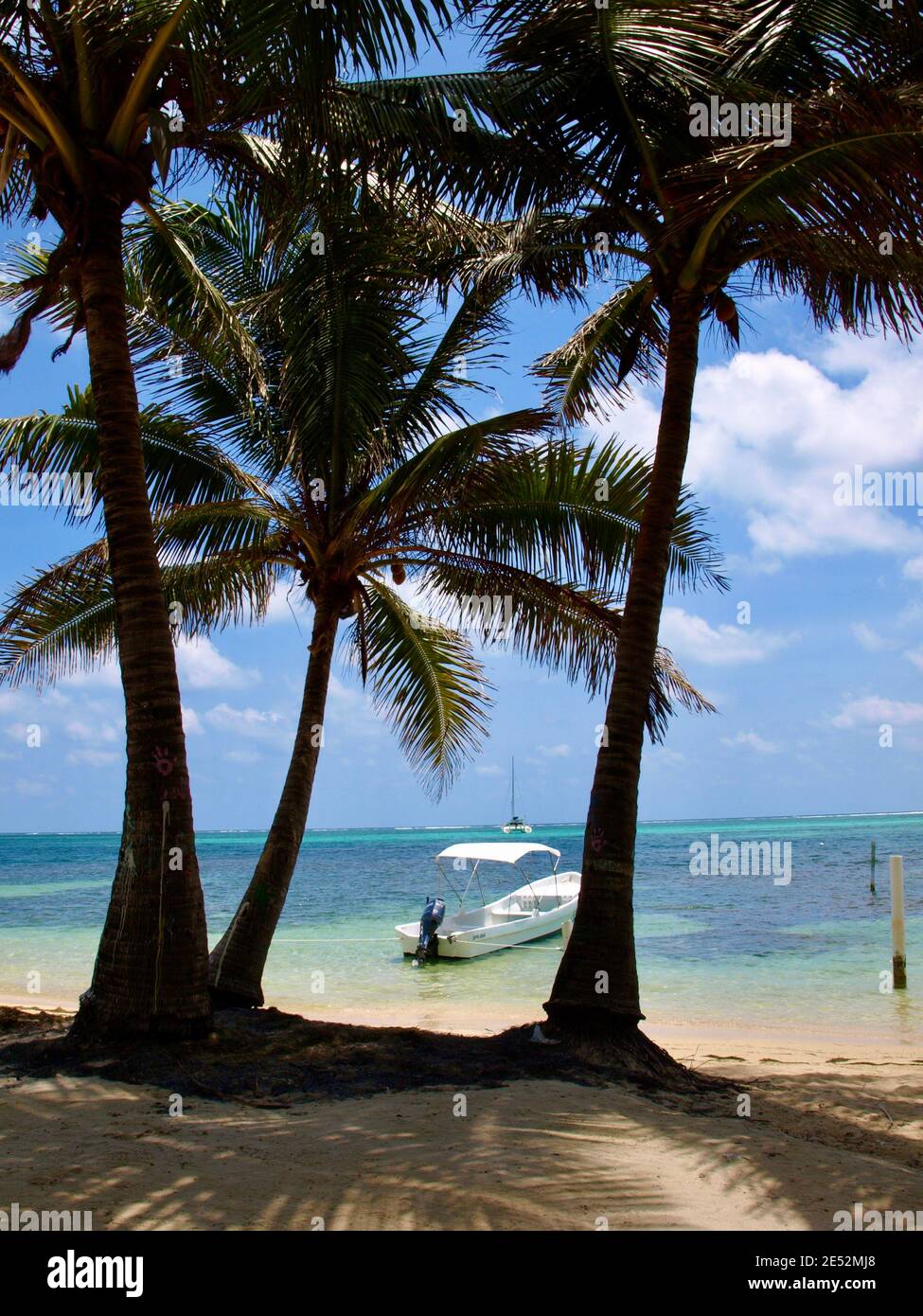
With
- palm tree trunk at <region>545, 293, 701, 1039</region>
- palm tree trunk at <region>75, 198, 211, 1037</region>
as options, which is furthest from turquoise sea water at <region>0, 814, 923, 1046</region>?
palm tree trunk at <region>75, 198, 211, 1037</region>

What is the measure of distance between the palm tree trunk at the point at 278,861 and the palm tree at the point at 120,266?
7.53 ft

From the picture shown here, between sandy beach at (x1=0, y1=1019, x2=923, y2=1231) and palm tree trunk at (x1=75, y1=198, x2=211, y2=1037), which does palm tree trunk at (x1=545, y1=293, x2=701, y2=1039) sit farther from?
palm tree trunk at (x1=75, y1=198, x2=211, y2=1037)

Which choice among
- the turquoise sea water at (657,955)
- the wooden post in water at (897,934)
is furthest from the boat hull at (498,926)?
the wooden post in water at (897,934)

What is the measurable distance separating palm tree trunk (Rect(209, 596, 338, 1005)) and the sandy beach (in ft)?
10.8

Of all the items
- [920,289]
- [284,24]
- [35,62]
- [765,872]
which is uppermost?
[35,62]

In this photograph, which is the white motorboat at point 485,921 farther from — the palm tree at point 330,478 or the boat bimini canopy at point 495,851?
the palm tree at point 330,478

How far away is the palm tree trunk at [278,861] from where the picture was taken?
373 inches

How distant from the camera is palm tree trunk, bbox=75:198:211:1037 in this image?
22.6 feet

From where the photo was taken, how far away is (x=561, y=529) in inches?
398

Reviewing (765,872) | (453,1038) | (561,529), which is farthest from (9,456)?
(765,872)

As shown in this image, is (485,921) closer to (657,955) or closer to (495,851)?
(495,851)

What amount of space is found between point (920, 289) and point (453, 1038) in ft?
21.9

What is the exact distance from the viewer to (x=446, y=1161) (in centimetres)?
488
